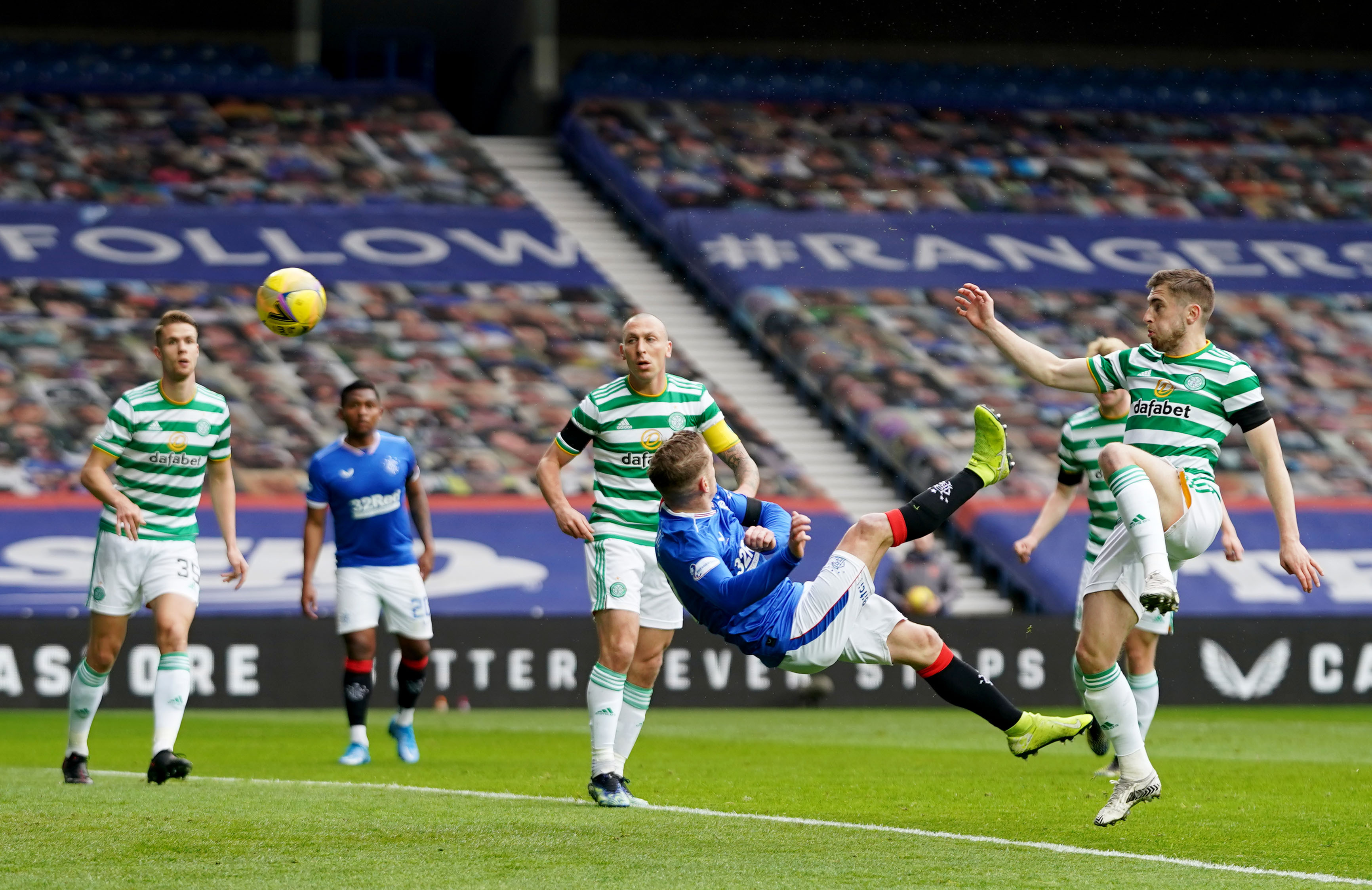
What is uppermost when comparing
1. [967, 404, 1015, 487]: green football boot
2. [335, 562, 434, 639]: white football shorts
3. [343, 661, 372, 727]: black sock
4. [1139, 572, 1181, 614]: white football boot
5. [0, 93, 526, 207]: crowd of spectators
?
[967, 404, 1015, 487]: green football boot

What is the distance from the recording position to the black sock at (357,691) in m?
10.8

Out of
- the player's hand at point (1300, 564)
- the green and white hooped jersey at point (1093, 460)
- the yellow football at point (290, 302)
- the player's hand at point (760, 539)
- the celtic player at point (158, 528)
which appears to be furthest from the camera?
the yellow football at point (290, 302)

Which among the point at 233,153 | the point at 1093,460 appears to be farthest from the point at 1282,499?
the point at 233,153

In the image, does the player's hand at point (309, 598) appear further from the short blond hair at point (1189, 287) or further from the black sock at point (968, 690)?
the short blond hair at point (1189, 287)

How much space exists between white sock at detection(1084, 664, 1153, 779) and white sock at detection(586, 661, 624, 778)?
6.81 feet

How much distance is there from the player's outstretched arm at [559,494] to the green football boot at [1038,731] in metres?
2.05

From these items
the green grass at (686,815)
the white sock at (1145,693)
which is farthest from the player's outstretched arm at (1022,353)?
the white sock at (1145,693)

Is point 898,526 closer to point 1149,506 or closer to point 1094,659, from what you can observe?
point 1149,506

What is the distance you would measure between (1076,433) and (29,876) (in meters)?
6.21

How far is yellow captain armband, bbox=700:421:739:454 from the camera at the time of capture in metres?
8.40

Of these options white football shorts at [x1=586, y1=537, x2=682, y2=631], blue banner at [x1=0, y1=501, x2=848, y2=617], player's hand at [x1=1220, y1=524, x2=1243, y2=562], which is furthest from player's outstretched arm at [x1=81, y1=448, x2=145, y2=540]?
blue banner at [x1=0, y1=501, x2=848, y2=617]

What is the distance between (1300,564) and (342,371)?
1599 cm

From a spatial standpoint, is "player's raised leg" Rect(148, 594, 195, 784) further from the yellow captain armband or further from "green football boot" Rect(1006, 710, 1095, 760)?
"green football boot" Rect(1006, 710, 1095, 760)

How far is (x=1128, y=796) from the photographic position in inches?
277
